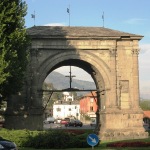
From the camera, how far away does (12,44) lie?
26.4 metres

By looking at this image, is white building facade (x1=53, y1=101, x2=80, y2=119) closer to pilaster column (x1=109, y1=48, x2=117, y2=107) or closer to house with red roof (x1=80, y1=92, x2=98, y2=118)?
house with red roof (x1=80, y1=92, x2=98, y2=118)

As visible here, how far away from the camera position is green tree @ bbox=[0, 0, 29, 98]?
83.0 ft

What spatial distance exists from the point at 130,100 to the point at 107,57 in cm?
477

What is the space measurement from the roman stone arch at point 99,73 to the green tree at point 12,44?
328 inches

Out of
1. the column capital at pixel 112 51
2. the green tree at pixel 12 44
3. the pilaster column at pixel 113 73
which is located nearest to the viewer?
the green tree at pixel 12 44

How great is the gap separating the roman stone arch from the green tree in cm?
833

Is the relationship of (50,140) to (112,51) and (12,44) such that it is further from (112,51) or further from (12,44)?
(112,51)

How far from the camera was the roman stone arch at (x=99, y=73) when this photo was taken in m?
36.0

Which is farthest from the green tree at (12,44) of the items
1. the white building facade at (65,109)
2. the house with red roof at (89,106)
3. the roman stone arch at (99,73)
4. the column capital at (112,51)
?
the white building facade at (65,109)

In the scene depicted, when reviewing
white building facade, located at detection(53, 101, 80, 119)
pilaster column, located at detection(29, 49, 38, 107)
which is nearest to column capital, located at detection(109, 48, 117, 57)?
pilaster column, located at detection(29, 49, 38, 107)

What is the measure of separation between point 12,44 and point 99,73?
43.6 ft

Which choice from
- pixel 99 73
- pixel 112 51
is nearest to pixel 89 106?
pixel 99 73

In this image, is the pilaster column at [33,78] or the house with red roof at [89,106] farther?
the house with red roof at [89,106]

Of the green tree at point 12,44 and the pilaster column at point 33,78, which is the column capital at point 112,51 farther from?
the green tree at point 12,44
